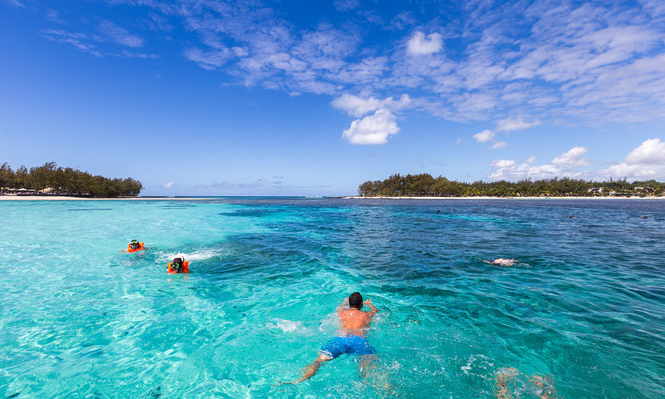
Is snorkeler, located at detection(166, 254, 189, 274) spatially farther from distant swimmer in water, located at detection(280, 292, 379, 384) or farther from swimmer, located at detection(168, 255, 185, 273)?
distant swimmer in water, located at detection(280, 292, 379, 384)

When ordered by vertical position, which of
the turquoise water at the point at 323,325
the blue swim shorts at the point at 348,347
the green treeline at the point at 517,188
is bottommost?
the turquoise water at the point at 323,325

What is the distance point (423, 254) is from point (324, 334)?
428 inches

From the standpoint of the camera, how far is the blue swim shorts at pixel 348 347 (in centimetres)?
598

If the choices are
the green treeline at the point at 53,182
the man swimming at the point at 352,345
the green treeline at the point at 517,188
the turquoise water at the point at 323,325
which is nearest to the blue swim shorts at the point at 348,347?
the man swimming at the point at 352,345

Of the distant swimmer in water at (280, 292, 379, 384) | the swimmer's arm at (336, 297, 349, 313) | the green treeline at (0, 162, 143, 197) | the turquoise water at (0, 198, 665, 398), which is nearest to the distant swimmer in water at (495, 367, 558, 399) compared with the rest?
the turquoise water at (0, 198, 665, 398)

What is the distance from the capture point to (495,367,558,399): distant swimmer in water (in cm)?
487

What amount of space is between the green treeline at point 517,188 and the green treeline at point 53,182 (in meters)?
174

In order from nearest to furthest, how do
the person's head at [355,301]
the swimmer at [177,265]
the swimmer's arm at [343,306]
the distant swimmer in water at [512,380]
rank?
the distant swimmer in water at [512,380] < the person's head at [355,301] < the swimmer's arm at [343,306] < the swimmer at [177,265]

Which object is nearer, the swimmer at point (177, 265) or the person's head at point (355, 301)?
the person's head at point (355, 301)

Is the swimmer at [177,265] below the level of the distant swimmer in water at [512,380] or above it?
above

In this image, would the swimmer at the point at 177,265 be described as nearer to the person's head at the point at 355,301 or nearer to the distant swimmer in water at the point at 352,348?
the distant swimmer in water at the point at 352,348

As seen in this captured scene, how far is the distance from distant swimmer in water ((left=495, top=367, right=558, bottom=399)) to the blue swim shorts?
2.58m

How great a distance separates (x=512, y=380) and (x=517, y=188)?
674 feet

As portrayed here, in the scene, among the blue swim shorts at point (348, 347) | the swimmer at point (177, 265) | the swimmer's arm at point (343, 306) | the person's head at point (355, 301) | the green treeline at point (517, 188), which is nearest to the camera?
the blue swim shorts at point (348, 347)
